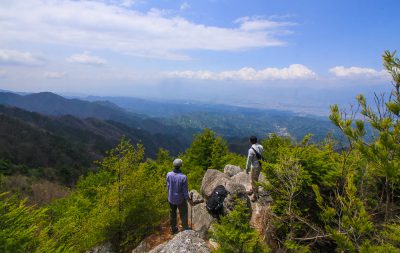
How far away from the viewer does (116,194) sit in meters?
12.5

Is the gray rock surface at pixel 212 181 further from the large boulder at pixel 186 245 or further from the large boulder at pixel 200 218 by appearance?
the large boulder at pixel 186 245

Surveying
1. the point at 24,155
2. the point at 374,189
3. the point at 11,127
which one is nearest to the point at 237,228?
the point at 374,189

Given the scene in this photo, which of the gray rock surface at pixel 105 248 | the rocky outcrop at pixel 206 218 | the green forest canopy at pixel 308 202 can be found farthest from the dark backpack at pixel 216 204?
the gray rock surface at pixel 105 248

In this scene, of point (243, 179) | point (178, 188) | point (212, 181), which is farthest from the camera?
point (243, 179)

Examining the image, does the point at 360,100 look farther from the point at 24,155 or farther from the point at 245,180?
the point at 24,155

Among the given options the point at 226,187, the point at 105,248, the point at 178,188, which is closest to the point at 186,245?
the point at 178,188

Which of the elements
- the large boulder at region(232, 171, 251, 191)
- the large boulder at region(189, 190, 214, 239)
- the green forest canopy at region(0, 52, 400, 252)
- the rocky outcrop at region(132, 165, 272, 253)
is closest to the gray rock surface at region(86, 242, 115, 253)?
the green forest canopy at region(0, 52, 400, 252)

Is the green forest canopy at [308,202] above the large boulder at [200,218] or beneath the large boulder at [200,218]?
above

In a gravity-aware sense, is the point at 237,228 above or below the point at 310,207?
above

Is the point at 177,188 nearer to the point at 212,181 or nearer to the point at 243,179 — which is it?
the point at 212,181

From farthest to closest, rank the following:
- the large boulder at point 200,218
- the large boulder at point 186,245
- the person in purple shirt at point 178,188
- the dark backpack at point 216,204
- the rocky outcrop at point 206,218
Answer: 1. the large boulder at point 200,218
2. the dark backpack at point 216,204
3. the person in purple shirt at point 178,188
4. the rocky outcrop at point 206,218
5. the large boulder at point 186,245

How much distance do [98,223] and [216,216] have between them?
472cm

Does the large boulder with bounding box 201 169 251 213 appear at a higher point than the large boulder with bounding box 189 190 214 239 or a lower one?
higher

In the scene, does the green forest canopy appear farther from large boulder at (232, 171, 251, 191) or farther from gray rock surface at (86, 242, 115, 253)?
large boulder at (232, 171, 251, 191)
